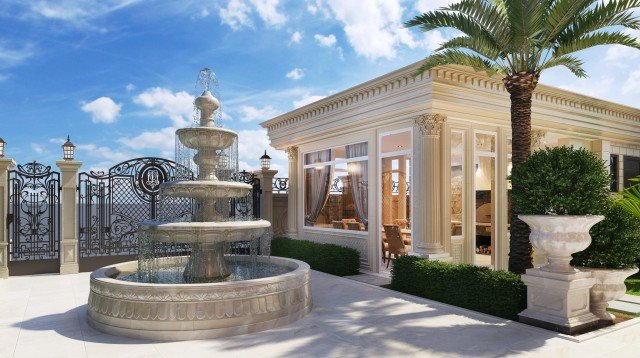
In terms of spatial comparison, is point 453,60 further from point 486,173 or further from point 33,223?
point 33,223

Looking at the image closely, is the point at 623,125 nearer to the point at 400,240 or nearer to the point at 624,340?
the point at 400,240

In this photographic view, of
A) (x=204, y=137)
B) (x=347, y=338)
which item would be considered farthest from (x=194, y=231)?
(x=347, y=338)

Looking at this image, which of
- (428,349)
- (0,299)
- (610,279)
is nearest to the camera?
(428,349)

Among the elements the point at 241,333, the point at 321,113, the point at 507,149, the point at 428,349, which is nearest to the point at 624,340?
the point at 428,349

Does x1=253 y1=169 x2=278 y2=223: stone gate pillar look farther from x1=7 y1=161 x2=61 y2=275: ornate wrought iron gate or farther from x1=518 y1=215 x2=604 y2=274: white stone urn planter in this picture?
x1=518 y1=215 x2=604 y2=274: white stone urn planter

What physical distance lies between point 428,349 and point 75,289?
7197 millimetres

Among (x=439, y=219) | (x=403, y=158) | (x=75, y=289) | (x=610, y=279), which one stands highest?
(x=403, y=158)

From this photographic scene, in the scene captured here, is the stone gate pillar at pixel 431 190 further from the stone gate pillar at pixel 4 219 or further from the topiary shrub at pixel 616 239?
the stone gate pillar at pixel 4 219

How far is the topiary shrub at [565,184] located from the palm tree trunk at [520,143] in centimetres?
101

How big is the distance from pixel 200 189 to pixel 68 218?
6.34m

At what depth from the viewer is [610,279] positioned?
6.25 meters

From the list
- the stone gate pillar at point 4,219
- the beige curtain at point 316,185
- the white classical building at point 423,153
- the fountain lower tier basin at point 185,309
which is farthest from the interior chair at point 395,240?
the stone gate pillar at point 4,219

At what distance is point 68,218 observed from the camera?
34.5ft

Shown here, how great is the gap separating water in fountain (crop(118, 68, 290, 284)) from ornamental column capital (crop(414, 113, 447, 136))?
3.90 meters
